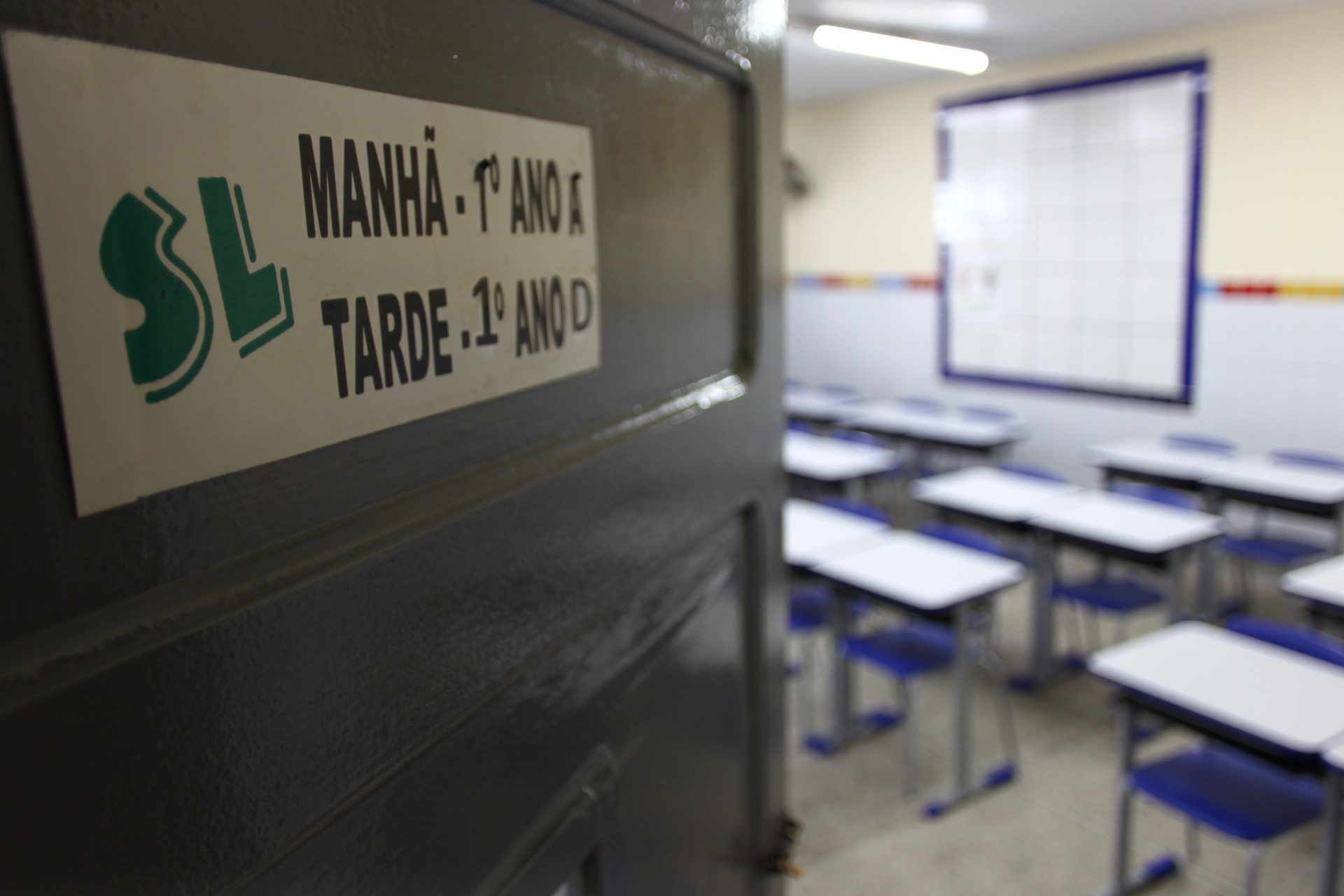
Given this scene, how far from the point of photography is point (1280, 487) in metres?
4.80

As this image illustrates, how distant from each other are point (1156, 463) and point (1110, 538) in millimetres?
1490

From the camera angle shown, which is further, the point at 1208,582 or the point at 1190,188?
the point at 1190,188

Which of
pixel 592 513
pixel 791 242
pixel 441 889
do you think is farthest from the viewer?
pixel 791 242

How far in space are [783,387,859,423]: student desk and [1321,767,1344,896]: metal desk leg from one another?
4702 mm

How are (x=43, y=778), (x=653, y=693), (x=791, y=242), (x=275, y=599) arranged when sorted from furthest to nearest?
(x=791, y=242)
(x=653, y=693)
(x=275, y=599)
(x=43, y=778)

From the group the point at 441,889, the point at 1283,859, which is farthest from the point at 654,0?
the point at 1283,859

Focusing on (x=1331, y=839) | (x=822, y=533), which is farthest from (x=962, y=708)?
(x=1331, y=839)

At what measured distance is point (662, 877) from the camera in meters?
0.95

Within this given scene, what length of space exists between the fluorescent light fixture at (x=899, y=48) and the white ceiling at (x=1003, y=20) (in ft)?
Result: 0.30

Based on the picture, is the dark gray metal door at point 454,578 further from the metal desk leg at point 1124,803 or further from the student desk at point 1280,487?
the student desk at point 1280,487

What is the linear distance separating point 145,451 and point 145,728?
115mm

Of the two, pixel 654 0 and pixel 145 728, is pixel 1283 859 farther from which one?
pixel 145 728

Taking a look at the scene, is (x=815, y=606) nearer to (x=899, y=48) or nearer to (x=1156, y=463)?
(x=1156, y=463)

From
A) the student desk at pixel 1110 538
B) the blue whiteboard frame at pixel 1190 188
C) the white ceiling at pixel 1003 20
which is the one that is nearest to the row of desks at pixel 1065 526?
the student desk at pixel 1110 538
